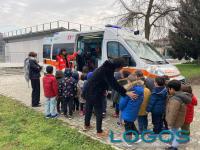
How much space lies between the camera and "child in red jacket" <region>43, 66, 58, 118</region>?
780cm

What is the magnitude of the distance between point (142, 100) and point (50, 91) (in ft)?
9.83

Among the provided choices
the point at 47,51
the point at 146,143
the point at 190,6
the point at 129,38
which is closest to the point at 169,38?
the point at 190,6

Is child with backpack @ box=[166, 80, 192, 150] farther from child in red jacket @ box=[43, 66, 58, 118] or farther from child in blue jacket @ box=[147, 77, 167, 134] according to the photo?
child in red jacket @ box=[43, 66, 58, 118]

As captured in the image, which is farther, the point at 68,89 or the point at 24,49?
the point at 24,49

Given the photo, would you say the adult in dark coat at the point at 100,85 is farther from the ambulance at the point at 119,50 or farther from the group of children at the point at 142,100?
the ambulance at the point at 119,50

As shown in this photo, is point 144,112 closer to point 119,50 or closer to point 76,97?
point 76,97

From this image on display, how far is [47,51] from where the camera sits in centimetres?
1481

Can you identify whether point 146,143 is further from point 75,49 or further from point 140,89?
point 75,49

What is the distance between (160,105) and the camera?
19.9ft

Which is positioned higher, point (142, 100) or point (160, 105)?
point (142, 100)

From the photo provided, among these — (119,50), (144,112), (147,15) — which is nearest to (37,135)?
(144,112)

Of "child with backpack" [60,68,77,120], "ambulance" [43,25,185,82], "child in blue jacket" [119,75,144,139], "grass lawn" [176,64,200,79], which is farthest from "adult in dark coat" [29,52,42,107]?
"grass lawn" [176,64,200,79]

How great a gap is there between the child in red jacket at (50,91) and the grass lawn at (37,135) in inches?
11.8

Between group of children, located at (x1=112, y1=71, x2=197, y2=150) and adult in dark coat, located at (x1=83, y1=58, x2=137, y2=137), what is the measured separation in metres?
0.26
